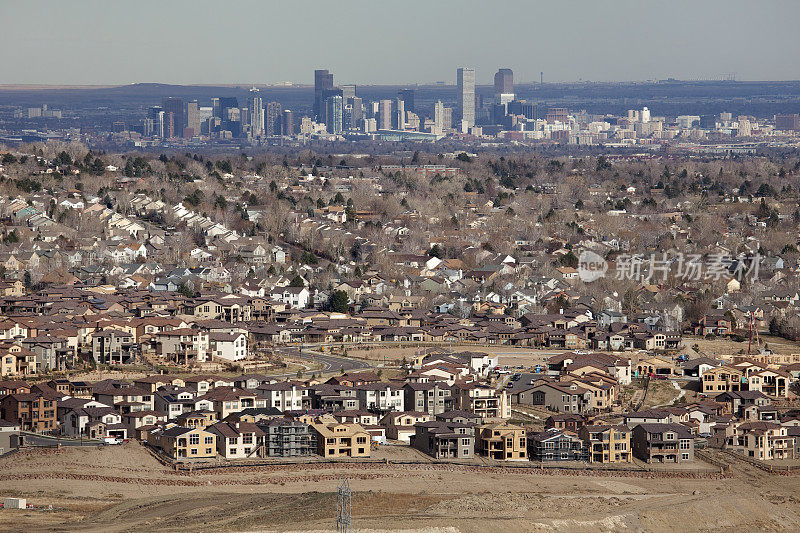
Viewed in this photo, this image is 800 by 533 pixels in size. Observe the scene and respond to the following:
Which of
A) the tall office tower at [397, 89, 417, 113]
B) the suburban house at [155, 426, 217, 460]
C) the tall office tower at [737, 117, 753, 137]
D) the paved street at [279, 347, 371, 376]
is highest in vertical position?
the suburban house at [155, 426, 217, 460]

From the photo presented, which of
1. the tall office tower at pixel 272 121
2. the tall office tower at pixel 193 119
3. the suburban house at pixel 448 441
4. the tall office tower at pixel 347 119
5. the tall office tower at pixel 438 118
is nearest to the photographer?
the suburban house at pixel 448 441

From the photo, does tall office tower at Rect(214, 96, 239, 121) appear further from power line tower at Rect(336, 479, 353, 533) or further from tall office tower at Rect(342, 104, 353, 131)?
power line tower at Rect(336, 479, 353, 533)

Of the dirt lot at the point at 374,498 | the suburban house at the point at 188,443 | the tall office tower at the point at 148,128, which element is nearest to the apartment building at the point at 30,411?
the dirt lot at the point at 374,498

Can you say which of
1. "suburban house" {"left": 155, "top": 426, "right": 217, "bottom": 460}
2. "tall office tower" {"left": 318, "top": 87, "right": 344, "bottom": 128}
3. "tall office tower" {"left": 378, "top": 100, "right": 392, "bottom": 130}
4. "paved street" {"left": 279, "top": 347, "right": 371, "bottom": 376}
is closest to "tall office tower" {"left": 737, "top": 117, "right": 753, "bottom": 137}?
"tall office tower" {"left": 378, "top": 100, "right": 392, "bottom": 130}

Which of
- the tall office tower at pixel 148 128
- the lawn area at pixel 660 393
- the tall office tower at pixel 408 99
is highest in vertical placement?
the lawn area at pixel 660 393

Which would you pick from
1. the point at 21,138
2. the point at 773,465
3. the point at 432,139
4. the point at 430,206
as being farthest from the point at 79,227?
the point at 432,139

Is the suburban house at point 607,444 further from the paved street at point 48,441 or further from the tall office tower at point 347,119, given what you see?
the tall office tower at point 347,119

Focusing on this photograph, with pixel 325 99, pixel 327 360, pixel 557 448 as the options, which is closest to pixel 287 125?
pixel 325 99
